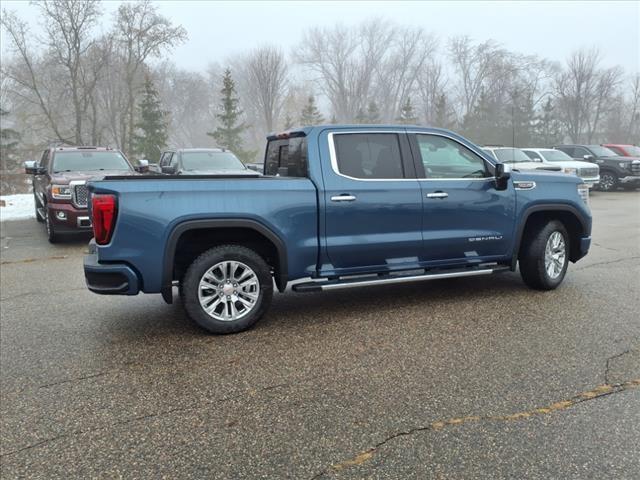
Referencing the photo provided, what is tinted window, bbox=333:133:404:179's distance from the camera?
16.4ft

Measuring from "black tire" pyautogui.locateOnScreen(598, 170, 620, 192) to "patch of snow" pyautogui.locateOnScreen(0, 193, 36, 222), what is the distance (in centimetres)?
2008

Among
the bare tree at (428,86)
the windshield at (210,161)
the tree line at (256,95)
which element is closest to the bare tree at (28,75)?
the tree line at (256,95)

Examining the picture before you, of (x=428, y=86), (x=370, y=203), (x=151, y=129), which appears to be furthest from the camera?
(x=428, y=86)

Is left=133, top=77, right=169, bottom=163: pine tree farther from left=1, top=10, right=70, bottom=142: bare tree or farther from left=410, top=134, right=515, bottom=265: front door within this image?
left=410, top=134, right=515, bottom=265: front door

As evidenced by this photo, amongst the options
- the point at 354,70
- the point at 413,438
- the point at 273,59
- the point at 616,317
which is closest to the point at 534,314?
the point at 616,317

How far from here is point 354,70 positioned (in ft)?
211

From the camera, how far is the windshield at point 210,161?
12938mm

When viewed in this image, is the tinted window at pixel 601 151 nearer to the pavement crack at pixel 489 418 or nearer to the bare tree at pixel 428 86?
the pavement crack at pixel 489 418

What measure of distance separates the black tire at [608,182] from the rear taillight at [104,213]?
20.5 metres

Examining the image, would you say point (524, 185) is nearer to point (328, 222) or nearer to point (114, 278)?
point (328, 222)

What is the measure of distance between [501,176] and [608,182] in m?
17.8

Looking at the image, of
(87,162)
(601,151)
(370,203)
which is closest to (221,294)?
(370,203)

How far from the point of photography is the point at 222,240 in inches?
188

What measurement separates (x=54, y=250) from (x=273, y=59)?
43685 millimetres
